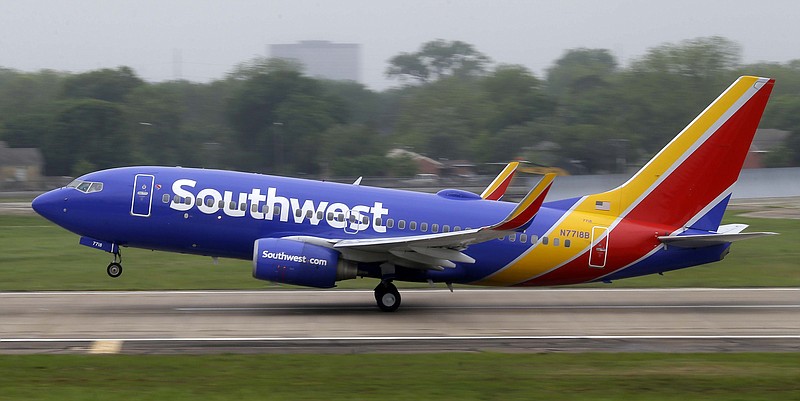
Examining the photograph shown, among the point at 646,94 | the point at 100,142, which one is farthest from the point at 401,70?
the point at 100,142

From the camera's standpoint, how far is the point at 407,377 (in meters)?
18.2

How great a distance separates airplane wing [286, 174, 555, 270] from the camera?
936 inches

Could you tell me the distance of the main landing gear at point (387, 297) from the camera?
27.0m

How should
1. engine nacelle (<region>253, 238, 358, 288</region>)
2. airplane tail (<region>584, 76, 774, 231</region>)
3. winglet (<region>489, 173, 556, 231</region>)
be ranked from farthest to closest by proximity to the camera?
airplane tail (<region>584, 76, 774, 231</region>), engine nacelle (<region>253, 238, 358, 288</region>), winglet (<region>489, 173, 556, 231</region>)

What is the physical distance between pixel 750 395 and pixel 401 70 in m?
162

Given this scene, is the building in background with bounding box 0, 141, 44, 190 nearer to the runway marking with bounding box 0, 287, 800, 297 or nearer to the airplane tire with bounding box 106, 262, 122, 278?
the runway marking with bounding box 0, 287, 800, 297

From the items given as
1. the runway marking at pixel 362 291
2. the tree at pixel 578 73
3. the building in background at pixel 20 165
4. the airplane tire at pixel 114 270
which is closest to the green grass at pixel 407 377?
the airplane tire at pixel 114 270

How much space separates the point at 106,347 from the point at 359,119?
110 meters

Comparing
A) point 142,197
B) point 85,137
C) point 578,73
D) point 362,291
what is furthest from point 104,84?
point 142,197

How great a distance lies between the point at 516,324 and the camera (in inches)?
1000

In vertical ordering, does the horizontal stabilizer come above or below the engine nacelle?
above

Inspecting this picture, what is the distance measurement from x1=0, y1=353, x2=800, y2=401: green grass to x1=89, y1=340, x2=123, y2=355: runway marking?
32.8 inches

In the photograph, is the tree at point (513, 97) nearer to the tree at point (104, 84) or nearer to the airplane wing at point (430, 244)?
the tree at point (104, 84)

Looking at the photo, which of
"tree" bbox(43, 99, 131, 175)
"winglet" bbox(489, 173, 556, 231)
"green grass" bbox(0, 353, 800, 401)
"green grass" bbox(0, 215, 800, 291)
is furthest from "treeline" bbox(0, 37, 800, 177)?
"green grass" bbox(0, 353, 800, 401)
